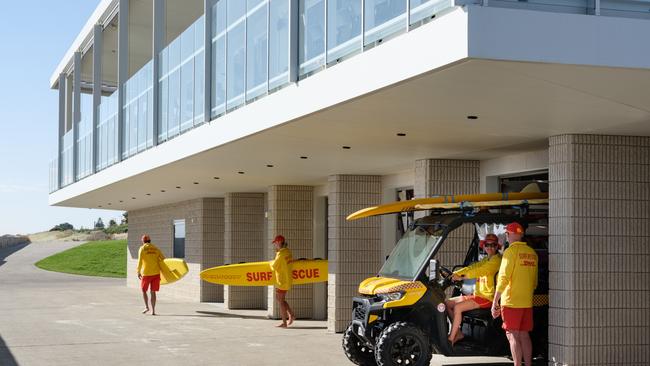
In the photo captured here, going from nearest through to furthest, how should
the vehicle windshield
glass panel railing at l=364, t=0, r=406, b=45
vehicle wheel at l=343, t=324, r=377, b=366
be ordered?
glass panel railing at l=364, t=0, r=406, b=45 < the vehicle windshield < vehicle wheel at l=343, t=324, r=377, b=366

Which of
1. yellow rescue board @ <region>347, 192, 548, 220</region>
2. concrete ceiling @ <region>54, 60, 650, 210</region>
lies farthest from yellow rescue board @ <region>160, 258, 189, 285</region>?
yellow rescue board @ <region>347, 192, 548, 220</region>

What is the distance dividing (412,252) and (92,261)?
46.4 metres

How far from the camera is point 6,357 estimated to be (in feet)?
43.6

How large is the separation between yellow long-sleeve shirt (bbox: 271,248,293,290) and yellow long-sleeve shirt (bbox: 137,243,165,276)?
151 inches

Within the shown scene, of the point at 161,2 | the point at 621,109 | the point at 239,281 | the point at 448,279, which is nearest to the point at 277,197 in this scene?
the point at 239,281

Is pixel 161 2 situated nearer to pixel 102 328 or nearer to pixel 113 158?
pixel 113 158

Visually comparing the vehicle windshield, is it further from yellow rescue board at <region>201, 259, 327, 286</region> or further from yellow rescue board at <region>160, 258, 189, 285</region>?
yellow rescue board at <region>160, 258, 189, 285</region>

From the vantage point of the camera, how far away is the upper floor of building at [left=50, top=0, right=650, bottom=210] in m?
7.78

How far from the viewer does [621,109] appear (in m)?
9.45

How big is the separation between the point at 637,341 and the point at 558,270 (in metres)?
1.33

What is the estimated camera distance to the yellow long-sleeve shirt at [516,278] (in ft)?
35.1

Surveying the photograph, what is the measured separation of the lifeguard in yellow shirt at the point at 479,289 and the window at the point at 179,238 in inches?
679

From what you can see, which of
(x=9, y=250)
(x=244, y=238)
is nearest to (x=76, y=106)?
(x=244, y=238)

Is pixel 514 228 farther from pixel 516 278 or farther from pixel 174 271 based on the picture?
pixel 174 271
